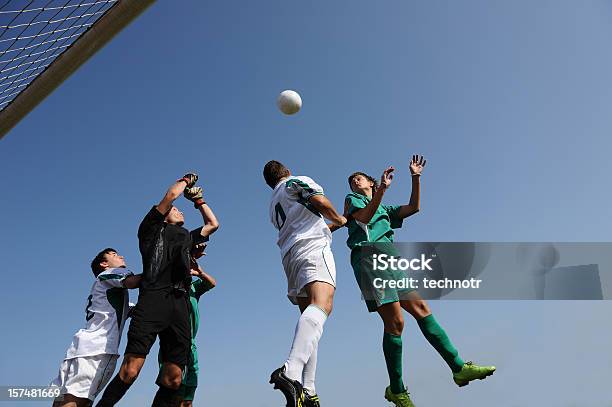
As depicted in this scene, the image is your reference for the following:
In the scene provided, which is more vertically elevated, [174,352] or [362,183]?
[362,183]

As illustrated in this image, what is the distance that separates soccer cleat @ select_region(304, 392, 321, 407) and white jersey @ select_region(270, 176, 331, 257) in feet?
3.50

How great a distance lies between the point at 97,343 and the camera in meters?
4.78

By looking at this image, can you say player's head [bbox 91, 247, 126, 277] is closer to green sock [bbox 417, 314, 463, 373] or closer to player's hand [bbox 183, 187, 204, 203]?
player's hand [bbox 183, 187, 204, 203]

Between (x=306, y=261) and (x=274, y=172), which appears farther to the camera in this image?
(x=274, y=172)

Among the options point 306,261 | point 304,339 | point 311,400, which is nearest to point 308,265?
point 306,261

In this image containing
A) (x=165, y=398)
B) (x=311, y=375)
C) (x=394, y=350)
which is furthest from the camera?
(x=394, y=350)

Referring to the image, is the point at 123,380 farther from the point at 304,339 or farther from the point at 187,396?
the point at 187,396

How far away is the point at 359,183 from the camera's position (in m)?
5.65

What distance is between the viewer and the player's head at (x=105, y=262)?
5297 millimetres

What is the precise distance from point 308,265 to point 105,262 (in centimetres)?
256

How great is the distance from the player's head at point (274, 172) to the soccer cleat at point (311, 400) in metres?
1.77

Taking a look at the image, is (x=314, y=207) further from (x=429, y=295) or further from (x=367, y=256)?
(x=429, y=295)

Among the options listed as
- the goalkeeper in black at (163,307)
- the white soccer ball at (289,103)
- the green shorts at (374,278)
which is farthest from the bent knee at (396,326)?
the white soccer ball at (289,103)

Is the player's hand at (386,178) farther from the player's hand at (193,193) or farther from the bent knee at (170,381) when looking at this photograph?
A: the bent knee at (170,381)
